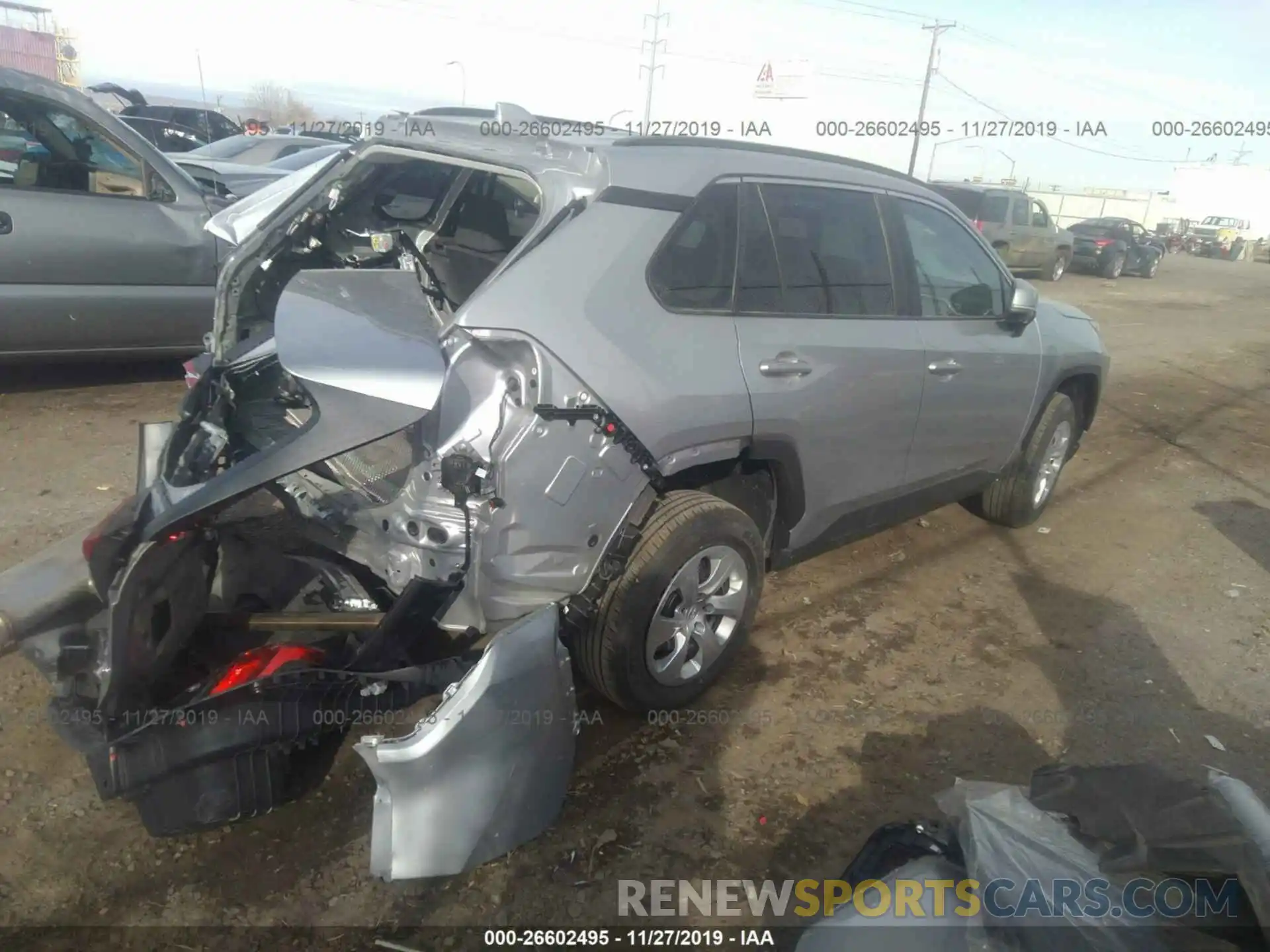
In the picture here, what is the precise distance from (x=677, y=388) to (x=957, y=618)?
2145mm

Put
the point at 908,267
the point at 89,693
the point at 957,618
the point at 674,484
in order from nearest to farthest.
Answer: the point at 89,693 → the point at 674,484 → the point at 908,267 → the point at 957,618

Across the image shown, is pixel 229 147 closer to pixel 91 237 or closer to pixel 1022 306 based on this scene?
pixel 91 237

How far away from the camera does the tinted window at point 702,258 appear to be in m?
2.83

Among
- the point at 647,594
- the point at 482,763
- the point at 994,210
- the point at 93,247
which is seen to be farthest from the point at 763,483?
the point at 994,210

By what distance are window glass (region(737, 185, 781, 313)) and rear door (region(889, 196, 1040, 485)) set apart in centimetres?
78

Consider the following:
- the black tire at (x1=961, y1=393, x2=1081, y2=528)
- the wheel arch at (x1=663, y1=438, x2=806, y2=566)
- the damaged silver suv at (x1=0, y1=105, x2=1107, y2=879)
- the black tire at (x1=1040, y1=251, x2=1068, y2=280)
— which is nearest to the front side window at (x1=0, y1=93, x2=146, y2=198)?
the damaged silver suv at (x1=0, y1=105, x2=1107, y2=879)

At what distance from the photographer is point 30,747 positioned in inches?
112

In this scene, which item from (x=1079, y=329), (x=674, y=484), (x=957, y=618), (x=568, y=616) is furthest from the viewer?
(x=1079, y=329)

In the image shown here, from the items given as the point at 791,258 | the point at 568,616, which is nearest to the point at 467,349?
the point at 568,616

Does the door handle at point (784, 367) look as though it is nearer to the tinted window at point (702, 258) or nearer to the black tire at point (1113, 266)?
the tinted window at point (702, 258)

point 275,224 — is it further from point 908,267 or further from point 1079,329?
point 1079,329

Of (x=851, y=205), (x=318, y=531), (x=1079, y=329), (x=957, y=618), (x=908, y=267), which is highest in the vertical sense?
(x=851, y=205)

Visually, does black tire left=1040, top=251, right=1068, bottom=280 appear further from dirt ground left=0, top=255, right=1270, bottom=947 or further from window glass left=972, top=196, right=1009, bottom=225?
dirt ground left=0, top=255, right=1270, bottom=947

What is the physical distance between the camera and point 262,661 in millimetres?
2529
